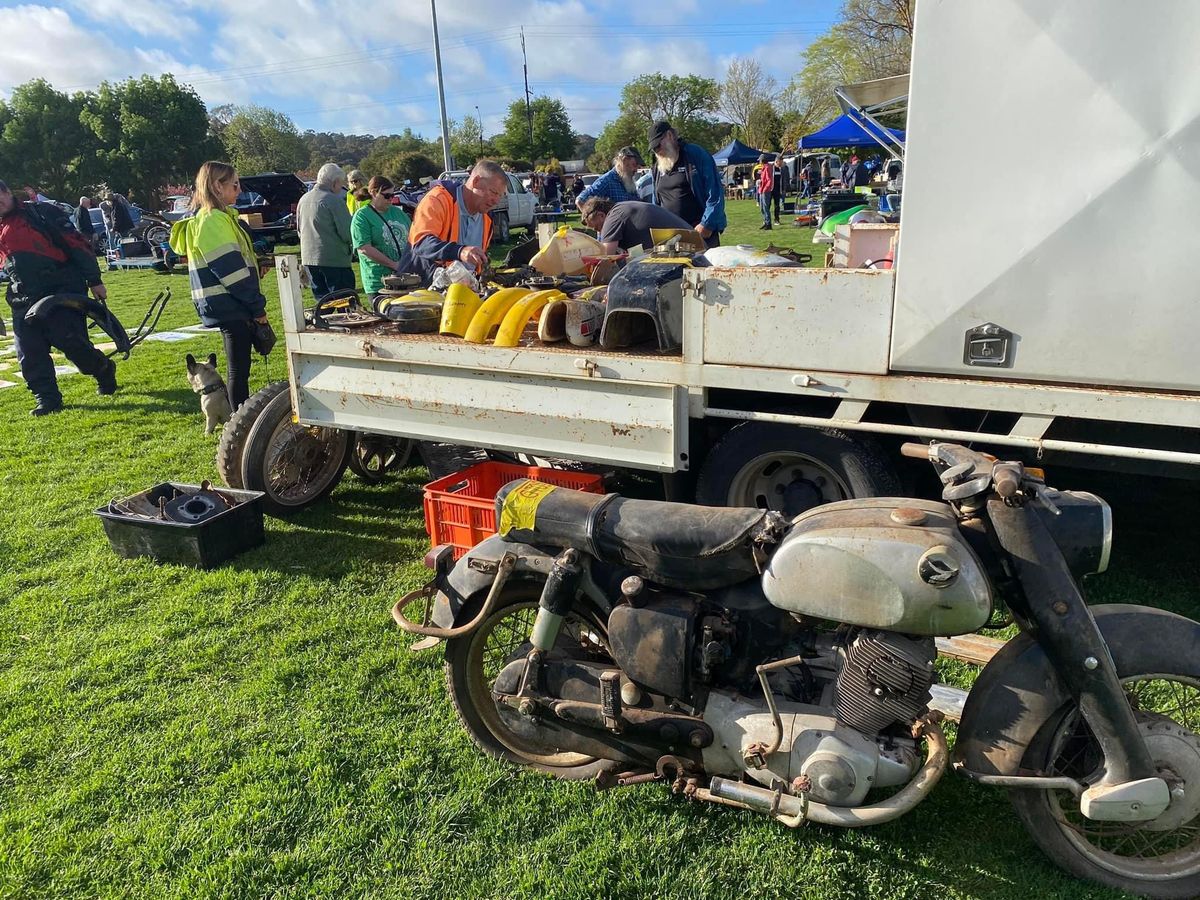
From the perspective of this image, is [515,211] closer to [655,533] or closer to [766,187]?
[766,187]

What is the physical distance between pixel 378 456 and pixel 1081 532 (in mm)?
4384

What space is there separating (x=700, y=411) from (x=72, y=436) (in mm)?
5941

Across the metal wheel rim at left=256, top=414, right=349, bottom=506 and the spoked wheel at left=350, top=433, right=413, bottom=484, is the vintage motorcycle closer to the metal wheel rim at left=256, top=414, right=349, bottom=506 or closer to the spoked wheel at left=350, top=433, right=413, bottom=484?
the metal wheel rim at left=256, top=414, right=349, bottom=506

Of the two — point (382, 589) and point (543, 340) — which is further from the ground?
point (543, 340)

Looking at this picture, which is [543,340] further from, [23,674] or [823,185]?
[823,185]

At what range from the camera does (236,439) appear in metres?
4.75

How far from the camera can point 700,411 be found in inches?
136

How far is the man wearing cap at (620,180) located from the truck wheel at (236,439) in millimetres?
3973

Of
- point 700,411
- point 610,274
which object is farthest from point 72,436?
point 700,411

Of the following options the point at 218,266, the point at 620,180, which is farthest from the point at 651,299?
the point at 620,180

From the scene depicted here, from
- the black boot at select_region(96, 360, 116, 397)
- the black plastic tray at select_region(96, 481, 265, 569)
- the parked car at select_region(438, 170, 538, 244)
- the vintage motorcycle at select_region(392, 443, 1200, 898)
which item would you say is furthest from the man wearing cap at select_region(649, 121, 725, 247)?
the parked car at select_region(438, 170, 538, 244)

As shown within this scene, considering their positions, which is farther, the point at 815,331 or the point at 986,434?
the point at 815,331

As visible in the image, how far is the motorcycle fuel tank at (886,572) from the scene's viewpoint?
203cm

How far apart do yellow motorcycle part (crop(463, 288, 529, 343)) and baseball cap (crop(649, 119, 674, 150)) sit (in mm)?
3072
